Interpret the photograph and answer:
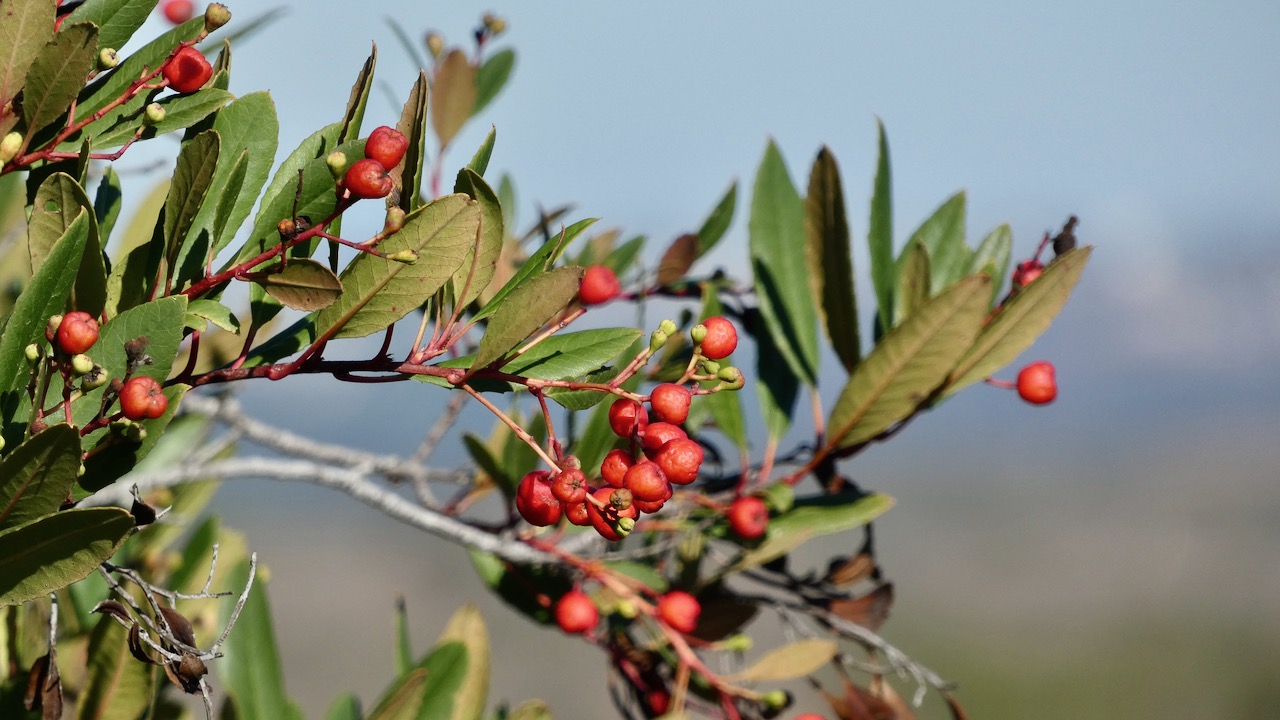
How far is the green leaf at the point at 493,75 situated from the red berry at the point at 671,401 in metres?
1.45

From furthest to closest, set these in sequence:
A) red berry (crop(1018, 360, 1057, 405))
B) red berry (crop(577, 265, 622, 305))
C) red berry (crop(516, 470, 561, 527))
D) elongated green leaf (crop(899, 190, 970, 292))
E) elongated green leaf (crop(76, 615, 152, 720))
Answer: elongated green leaf (crop(899, 190, 970, 292)) < red berry (crop(1018, 360, 1057, 405)) < red berry (crop(577, 265, 622, 305)) < elongated green leaf (crop(76, 615, 152, 720)) < red berry (crop(516, 470, 561, 527))

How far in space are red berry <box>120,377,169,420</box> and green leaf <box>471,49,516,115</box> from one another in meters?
1.50

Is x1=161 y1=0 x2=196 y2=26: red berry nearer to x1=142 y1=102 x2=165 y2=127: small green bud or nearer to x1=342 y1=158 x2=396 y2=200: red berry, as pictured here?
x1=142 y1=102 x2=165 y2=127: small green bud

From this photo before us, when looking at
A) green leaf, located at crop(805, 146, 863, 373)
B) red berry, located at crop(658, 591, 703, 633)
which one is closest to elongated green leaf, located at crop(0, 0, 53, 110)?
green leaf, located at crop(805, 146, 863, 373)

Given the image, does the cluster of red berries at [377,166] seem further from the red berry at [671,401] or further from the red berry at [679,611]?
the red berry at [679,611]

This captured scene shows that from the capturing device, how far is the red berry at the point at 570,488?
94cm

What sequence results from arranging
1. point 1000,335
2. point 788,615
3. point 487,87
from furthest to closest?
point 487,87 < point 788,615 < point 1000,335

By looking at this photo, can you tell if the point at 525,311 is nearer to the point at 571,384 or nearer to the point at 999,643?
the point at 571,384

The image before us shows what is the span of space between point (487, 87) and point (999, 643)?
39.1ft

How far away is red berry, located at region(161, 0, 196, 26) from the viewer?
5.51ft

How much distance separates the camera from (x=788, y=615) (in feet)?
6.35

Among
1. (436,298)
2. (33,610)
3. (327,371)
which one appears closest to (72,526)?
(327,371)

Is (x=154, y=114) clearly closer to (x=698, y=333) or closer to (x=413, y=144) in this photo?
(x=413, y=144)

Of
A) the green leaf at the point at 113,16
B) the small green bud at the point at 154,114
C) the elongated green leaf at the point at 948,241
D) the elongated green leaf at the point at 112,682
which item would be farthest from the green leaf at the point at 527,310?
the elongated green leaf at the point at 948,241
